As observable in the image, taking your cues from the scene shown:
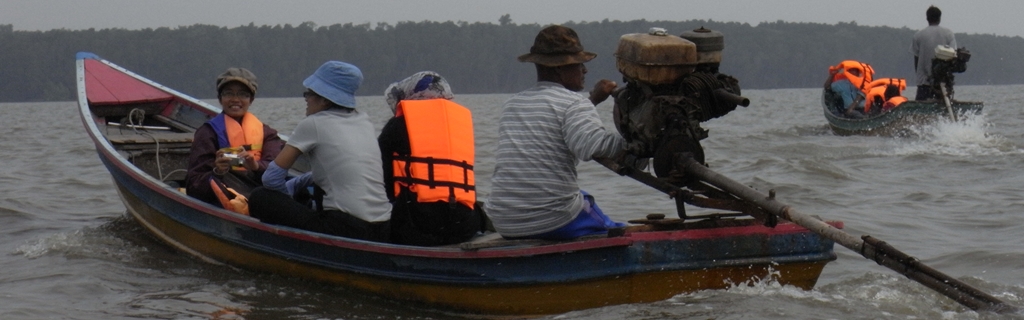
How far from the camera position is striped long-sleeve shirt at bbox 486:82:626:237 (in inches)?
219

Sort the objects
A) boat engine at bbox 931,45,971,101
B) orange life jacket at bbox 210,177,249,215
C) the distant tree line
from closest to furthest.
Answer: orange life jacket at bbox 210,177,249,215 → boat engine at bbox 931,45,971,101 → the distant tree line

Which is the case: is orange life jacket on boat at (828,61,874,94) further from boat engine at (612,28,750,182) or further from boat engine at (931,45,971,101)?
boat engine at (612,28,750,182)

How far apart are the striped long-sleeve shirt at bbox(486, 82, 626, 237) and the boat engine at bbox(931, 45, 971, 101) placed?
1159 centimetres

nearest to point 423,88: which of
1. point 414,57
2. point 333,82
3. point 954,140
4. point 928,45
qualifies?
point 333,82

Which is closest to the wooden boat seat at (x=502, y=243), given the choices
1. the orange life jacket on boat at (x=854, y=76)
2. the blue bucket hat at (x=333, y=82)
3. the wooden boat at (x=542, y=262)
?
the wooden boat at (x=542, y=262)

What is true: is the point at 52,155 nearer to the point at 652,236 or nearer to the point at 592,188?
the point at 592,188

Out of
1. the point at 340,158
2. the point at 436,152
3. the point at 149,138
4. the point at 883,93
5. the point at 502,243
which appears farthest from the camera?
the point at 883,93

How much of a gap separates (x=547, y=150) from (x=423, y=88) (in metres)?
0.85

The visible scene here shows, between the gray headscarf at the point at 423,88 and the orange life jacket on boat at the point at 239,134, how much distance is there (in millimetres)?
1784

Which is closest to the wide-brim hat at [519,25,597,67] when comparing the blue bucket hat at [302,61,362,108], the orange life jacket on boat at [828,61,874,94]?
the blue bucket hat at [302,61,362,108]

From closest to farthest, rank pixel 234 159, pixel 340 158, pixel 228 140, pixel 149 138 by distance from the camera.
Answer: pixel 340 158
pixel 234 159
pixel 228 140
pixel 149 138

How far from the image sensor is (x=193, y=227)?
25.9ft

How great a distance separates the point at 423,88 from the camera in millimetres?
6117

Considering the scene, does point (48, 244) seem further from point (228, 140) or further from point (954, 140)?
point (954, 140)
